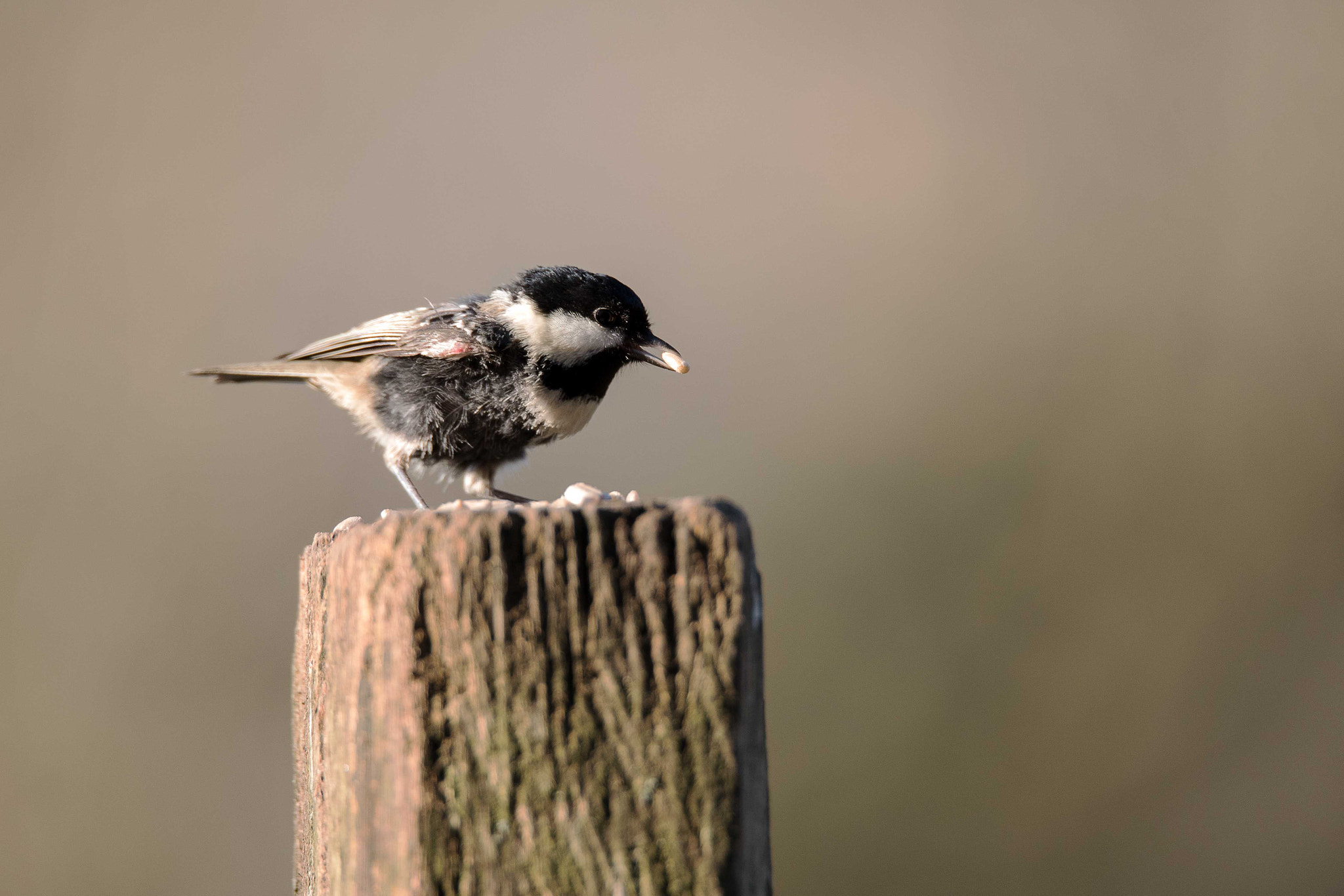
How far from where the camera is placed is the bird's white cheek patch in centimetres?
383

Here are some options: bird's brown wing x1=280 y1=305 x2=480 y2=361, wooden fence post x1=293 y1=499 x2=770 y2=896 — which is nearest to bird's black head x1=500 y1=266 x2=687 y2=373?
bird's brown wing x1=280 y1=305 x2=480 y2=361

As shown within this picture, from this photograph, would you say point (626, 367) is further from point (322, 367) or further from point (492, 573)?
point (492, 573)

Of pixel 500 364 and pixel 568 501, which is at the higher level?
pixel 500 364

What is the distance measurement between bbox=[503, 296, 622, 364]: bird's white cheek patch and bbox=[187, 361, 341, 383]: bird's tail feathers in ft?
3.36

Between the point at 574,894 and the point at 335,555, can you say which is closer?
the point at 574,894

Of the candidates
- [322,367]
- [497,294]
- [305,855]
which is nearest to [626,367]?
[497,294]

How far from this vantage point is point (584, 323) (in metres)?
3.83

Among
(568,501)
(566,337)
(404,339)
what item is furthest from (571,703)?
(404,339)

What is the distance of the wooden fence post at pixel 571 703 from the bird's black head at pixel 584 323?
8.18 ft

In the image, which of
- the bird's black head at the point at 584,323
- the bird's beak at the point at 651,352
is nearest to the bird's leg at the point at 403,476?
the bird's black head at the point at 584,323

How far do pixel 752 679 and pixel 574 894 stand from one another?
1.15 ft

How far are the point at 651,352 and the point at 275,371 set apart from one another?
1.71 m

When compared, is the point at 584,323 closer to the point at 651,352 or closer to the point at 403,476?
the point at 651,352

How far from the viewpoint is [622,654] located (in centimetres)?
132
